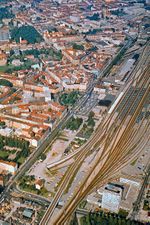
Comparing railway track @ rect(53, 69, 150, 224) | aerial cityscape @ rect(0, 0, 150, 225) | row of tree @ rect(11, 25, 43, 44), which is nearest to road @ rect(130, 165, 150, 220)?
aerial cityscape @ rect(0, 0, 150, 225)

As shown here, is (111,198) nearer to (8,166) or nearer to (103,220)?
(103,220)

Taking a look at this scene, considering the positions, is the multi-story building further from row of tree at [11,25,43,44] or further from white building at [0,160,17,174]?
row of tree at [11,25,43,44]

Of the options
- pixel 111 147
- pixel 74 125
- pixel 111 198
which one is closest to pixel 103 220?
pixel 111 198

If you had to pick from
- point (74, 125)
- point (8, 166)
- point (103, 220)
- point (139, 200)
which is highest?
point (74, 125)

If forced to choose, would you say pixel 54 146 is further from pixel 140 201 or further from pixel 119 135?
pixel 140 201

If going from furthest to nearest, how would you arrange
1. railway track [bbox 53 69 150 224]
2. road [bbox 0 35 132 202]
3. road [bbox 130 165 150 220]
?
road [bbox 0 35 132 202], railway track [bbox 53 69 150 224], road [bbox 130 165 150 220]

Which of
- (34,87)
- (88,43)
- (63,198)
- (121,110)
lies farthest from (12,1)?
(63,198)
